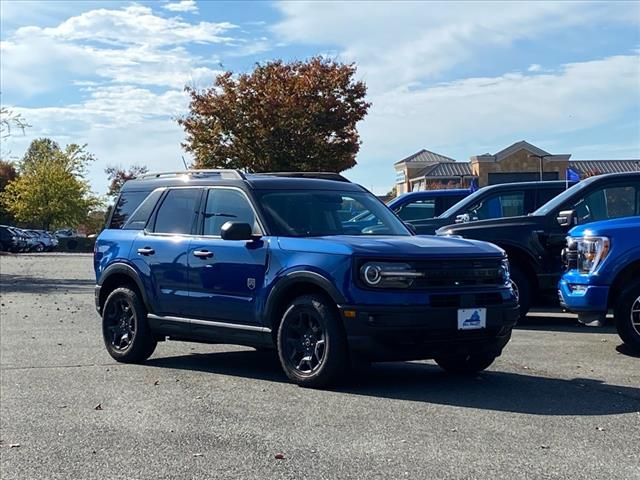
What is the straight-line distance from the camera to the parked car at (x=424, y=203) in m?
16.3

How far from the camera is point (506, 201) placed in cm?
1405

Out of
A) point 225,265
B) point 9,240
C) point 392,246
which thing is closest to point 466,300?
point 392,246

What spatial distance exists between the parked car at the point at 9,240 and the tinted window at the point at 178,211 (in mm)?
46312

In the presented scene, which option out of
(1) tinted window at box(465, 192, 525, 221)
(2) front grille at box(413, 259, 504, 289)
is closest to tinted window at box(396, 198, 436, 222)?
(1) tinted window at box(465, 192, 525, 221)

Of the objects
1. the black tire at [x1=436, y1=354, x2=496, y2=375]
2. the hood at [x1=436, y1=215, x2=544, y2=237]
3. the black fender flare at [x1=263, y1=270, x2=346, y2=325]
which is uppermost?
the hood at [x1=436, y1=215, x2=544, y2=237]

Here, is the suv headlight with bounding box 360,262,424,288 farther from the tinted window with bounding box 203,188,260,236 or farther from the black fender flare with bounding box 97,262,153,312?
the black fender flare with bounding box 97,262,153,312

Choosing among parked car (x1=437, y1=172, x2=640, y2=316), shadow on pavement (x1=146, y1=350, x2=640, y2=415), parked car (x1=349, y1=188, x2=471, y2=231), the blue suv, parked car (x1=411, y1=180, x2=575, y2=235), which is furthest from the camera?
parked car (x1=349, y1=188, x2=471, y2=231)

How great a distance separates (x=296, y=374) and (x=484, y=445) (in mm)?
2324

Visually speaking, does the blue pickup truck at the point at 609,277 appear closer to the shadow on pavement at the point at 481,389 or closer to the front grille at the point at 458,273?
the shadow on pavement at the point at 481,389

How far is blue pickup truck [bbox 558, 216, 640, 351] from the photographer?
30.3 ft

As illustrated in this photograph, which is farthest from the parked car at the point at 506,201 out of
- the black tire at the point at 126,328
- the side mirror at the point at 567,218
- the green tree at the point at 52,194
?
the green tree at the point at 52,194

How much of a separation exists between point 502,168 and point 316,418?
50.7 m

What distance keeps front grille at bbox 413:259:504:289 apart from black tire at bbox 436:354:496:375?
775mm

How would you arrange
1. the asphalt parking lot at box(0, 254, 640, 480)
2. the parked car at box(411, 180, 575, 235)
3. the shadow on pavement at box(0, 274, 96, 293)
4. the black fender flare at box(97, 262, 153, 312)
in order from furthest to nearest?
the shadow on pavement at box(0, 274, 96, 293) < the parked car at box(411, 180, 575, 235) < the black fender flare at box(97, 262, 153, 312) < the asphalt parking lot at box(0, 254, 640, 480)
